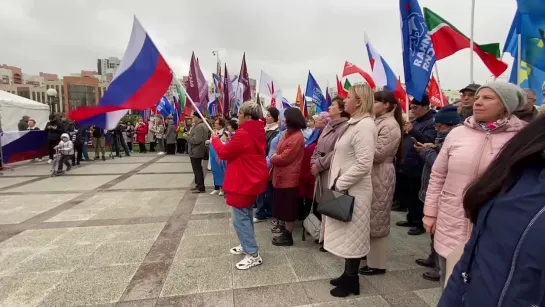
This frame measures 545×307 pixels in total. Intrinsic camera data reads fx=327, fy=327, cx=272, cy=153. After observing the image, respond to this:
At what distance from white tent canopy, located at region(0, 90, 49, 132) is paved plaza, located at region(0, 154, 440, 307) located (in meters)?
8.74

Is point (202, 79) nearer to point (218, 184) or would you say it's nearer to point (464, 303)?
point (218, 184)

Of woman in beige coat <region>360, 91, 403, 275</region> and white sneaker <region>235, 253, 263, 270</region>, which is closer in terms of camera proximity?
woman in beige coat <region>360, 91, 403, 275</region>

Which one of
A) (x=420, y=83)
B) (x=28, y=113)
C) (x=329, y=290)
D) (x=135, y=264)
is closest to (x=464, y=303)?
(x=329, y=290)

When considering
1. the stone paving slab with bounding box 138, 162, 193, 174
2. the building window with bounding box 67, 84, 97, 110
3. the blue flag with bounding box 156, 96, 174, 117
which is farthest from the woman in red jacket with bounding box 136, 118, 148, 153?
the building window with bounding box 67, 84, 97, 110

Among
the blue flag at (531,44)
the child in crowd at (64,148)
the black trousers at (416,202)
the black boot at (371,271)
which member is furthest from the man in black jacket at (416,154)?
the child in crowd at (64,148)

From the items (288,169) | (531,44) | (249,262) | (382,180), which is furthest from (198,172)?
(531,44)

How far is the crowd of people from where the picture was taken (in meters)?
0.90

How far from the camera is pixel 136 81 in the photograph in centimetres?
390

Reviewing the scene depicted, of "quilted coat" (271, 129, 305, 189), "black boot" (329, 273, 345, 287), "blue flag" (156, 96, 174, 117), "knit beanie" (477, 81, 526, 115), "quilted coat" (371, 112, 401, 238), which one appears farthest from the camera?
"blue flag" (156, 96, 174, 117)

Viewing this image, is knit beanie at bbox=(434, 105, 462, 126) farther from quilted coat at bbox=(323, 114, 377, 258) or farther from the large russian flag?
the large russian flag

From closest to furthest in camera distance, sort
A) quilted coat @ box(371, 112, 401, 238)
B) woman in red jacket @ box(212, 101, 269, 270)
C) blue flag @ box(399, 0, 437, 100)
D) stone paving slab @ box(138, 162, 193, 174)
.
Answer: quilted coat @ box(371, 112, 401, 238), woman in red jacket @ box(212, 101, 269, 270), blue flag @ box(399, 0, 437, 100), stone paving slab @ box(138, 162, 193, 174)

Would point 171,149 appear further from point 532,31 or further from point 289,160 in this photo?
point 532,31

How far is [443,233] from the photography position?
227cm

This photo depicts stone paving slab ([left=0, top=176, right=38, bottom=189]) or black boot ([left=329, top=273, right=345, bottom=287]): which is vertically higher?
stone paving slab ([left=0, top=176, right=38, bottom=189])
